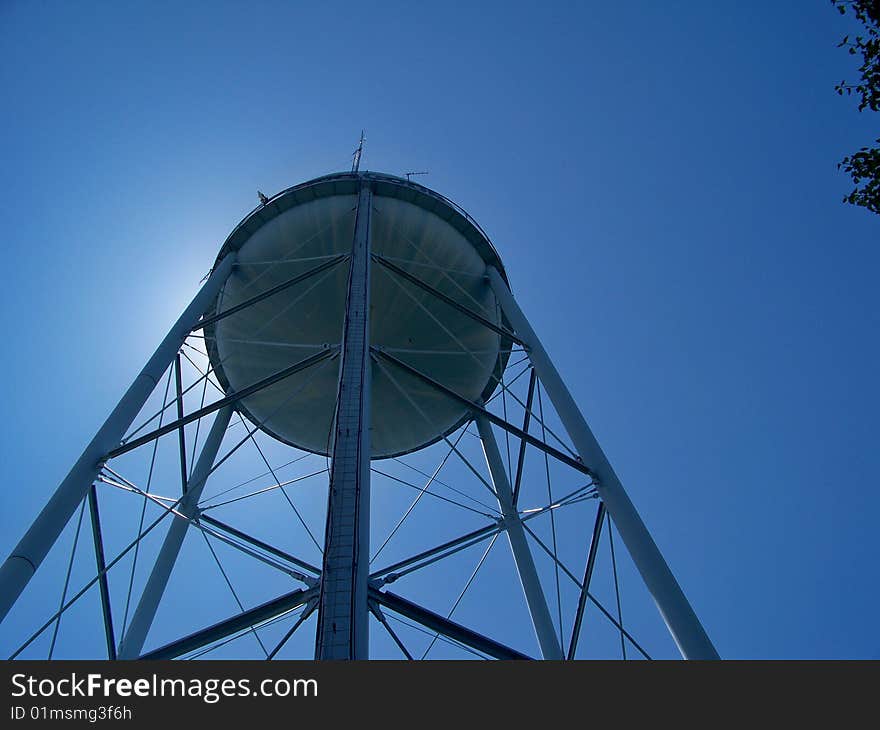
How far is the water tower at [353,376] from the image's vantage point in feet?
22.3

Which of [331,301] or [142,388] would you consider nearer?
[142,388]

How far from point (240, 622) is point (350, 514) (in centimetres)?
308

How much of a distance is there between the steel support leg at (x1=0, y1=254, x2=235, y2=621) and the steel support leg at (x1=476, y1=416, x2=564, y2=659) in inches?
213

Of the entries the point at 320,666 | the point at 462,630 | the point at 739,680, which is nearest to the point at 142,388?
the point at 462,630

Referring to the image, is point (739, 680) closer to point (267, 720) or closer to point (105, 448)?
point (267, 720)

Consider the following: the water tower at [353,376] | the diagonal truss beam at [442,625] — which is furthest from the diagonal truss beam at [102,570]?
the diagonal truss beam at [442,625]

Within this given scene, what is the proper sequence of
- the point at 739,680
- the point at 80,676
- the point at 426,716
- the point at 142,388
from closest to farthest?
the point at 426,716, the point at 80,676, the point at 739,680, the point at 142,388

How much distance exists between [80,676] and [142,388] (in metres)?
5.02

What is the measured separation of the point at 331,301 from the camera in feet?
35.7

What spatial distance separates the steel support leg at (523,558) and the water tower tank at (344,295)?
118 centimetres

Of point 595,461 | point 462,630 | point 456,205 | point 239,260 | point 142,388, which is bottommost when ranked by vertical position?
point 462,630

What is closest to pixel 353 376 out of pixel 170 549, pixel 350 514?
pixel 350 514

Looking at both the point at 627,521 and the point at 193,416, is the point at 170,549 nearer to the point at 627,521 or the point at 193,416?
the point at 193,416

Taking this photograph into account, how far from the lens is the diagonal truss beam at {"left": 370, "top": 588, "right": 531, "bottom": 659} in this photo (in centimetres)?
596
